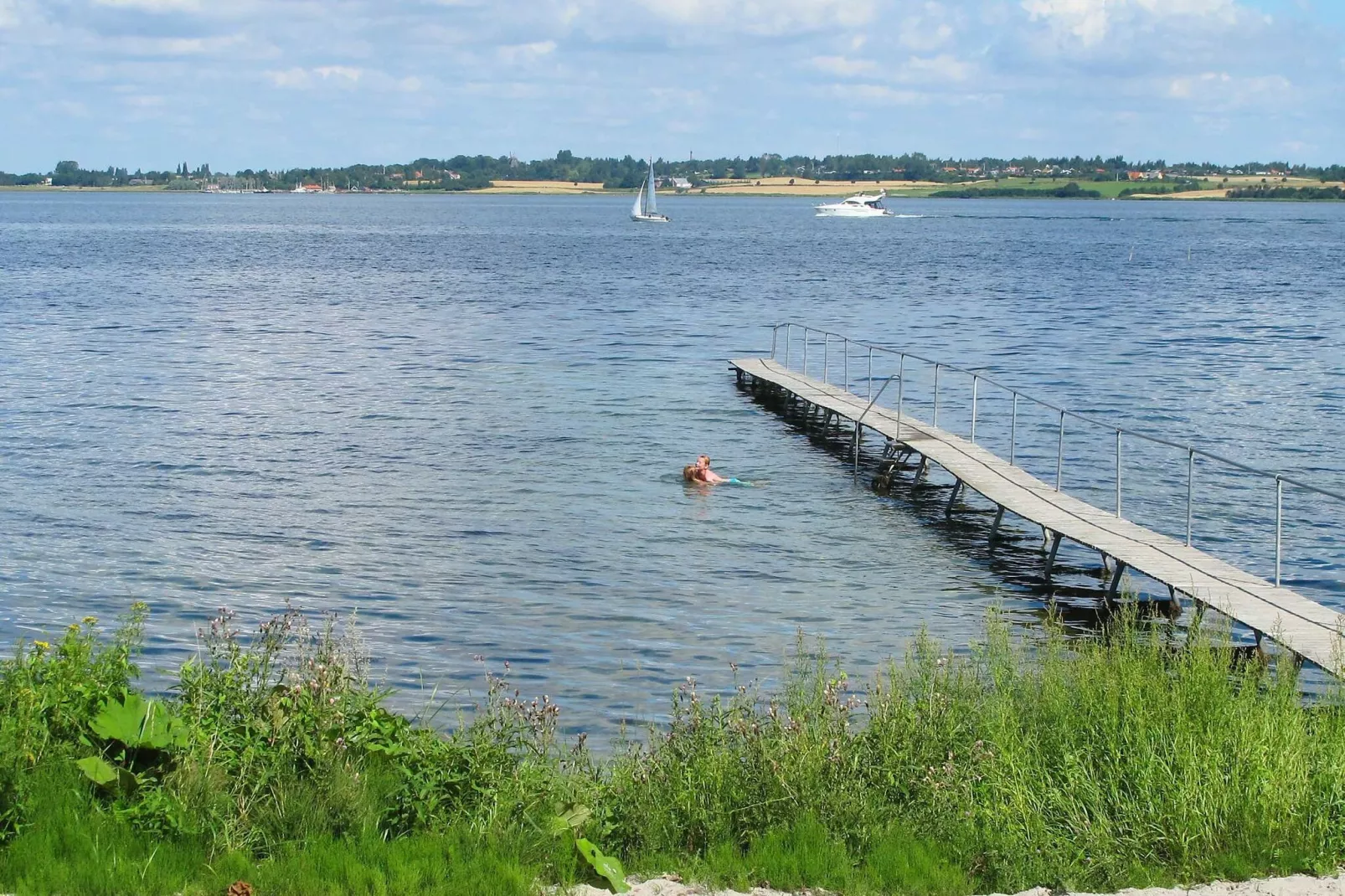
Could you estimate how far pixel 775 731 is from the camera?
905 centimetres

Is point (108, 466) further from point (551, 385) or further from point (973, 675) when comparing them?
point (973, 675)

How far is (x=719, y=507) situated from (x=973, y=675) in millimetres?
13744

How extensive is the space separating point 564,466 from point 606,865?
2082 centimetres

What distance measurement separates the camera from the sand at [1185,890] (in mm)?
7586

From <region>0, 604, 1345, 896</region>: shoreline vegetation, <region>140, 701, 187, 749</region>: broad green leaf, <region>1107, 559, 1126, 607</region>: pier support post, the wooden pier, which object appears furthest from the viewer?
<region>1107, 559, 1126, 607</region>: pier support post

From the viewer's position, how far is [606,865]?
7613 millimetres

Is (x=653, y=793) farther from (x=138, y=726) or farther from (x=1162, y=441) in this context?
(x=1162, y=441)

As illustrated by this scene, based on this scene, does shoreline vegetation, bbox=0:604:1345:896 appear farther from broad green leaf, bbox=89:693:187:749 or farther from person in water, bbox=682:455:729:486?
person in water, bbox=682:455:729:486

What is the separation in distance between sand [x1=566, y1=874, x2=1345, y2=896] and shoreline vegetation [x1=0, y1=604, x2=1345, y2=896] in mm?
106

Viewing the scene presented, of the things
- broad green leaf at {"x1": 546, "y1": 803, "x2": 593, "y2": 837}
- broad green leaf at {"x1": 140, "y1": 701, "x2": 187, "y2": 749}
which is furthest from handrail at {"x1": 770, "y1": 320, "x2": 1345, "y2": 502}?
broad green leaf at {"x1": 140, "y1": 701, "x2": 187, "y2": 749}

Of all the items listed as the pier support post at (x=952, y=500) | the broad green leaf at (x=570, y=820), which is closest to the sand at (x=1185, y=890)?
the broad green leaf at (x=570, y=820)

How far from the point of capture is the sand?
7586 millimetres

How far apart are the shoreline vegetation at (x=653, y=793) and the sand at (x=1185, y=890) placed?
0.35 ft

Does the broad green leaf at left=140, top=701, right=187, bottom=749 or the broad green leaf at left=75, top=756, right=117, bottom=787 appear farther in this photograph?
the broad green leaf at left=140, top=701, right=187, bottom=749
